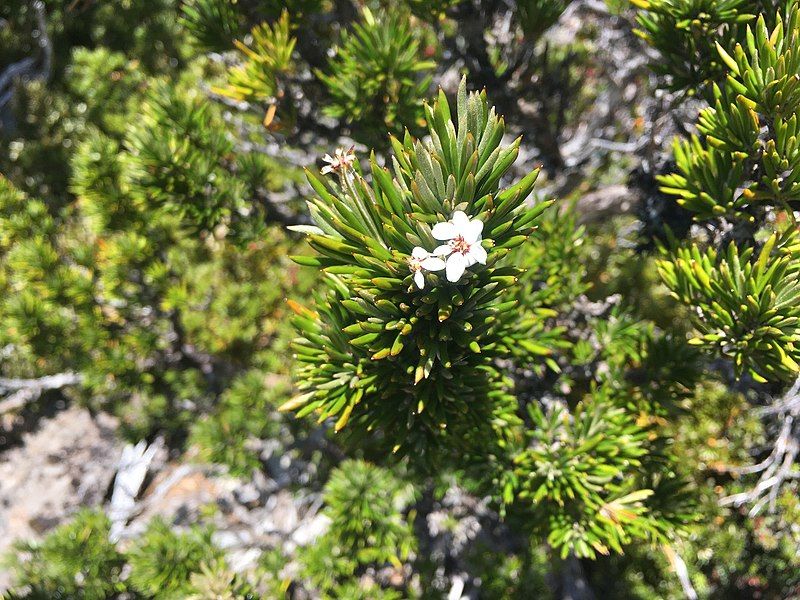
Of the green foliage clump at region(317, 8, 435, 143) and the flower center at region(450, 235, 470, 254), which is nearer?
the flower center at region(450, 235, 470, 254)

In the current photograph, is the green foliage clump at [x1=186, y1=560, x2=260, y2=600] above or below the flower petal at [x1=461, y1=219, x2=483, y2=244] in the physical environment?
below

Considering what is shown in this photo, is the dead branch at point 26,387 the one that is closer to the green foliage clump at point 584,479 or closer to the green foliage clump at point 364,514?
the green foliage clump at point 364,514

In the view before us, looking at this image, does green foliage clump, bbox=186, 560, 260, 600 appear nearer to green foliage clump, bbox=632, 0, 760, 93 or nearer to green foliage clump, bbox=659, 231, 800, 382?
green foliage clump, bbox=659, 231, 800, 382

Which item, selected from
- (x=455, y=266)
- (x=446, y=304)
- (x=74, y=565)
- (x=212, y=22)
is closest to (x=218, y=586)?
(x=74, y=565)

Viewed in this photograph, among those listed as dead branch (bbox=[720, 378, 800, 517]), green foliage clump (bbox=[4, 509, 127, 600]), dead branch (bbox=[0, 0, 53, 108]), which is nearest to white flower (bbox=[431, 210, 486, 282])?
dead branch (bbox=[720, 378, 800, 517])

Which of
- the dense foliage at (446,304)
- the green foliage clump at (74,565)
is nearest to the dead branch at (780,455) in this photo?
the dense foliage at (446,304)

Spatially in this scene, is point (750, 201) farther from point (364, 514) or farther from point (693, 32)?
point (364, 514)
